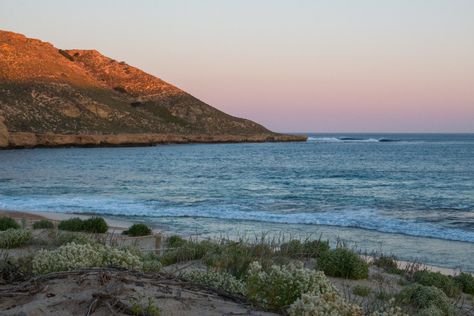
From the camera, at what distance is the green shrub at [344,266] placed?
34.2 feet

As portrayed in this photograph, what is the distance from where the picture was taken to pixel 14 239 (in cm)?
1174

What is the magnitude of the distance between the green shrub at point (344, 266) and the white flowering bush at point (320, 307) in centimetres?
622

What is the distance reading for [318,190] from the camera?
38031mm

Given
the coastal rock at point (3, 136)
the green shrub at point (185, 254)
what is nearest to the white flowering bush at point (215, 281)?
the green shrub at point (185, 254)

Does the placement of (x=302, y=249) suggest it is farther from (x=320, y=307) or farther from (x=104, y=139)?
(x=104, y=139)

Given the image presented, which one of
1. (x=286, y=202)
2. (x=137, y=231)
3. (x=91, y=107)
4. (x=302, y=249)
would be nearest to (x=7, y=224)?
(x=137, y=231)

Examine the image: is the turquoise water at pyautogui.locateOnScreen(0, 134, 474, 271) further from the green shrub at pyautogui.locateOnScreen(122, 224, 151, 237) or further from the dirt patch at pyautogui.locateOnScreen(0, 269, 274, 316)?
the dirt patch at pyautogui.locateOnScreen(0, 269, 274, 316)

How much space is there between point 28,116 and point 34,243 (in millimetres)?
93376

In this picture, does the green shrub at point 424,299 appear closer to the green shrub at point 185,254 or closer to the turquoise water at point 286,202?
the green shrub at point 185,254

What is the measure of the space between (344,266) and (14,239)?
6.83 meters

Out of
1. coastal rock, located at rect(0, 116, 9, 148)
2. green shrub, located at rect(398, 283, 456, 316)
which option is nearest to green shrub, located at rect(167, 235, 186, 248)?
green shrub, located at rect(398, 283, 456, 316)

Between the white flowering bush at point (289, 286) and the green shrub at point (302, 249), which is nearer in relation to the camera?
the white flowering bush at point (289, 286)

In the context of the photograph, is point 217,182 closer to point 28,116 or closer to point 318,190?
point 318,190

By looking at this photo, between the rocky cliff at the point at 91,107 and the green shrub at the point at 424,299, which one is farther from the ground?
the rocky cliff at the point at 91,107
